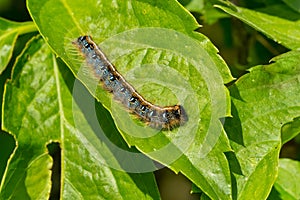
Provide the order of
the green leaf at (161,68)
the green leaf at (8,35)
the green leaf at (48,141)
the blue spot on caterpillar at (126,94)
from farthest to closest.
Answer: the green leaf at (8,35)
the green leaf at (48,141)
the blue spot on caterpillar at (126,94)
the green leaf at (161,68)

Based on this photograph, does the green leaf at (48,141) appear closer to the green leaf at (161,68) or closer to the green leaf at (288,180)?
the green leaf at (161,68)

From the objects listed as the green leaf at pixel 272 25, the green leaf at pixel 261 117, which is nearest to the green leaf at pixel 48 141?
the green leaf at pixel 261 117

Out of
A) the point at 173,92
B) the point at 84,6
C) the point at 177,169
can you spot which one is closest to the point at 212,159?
the point at 177,169

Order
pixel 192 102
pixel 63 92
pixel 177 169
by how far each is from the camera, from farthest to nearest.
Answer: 1. pixel 63 92
2. pixel 192 102
3. pixel 177 169

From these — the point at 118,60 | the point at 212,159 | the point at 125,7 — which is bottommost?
the point at 212,159

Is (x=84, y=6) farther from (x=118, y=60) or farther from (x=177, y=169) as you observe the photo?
(x=177, y=169)

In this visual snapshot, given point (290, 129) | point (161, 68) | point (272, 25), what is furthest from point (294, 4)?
point (161, 68)

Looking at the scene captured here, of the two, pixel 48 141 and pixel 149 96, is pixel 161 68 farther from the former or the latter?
pixel 48 141

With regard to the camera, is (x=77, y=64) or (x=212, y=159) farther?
(x=77, y=64)
